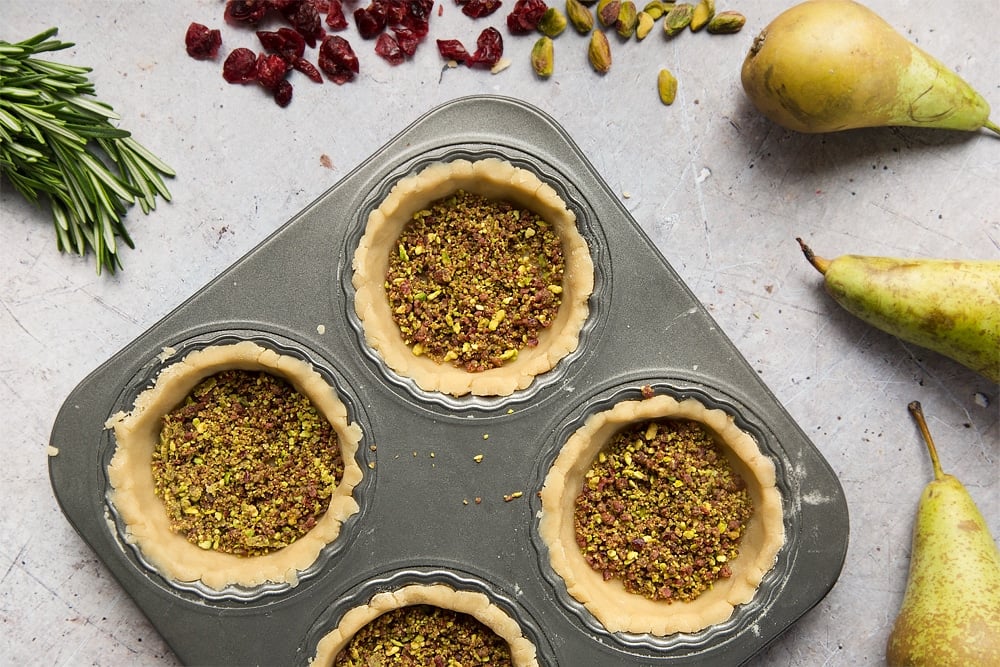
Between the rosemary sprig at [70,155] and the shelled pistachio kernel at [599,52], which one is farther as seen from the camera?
the shelled pistachio kernel at [599,52]

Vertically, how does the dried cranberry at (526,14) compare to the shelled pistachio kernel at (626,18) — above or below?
above

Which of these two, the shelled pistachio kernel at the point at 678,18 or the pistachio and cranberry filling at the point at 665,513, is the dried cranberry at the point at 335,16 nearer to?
the shelled pistachio kernel at the point at 678,18

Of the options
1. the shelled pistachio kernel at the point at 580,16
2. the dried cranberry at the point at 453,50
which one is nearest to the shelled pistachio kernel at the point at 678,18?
the shelled pistachio kernel at the point at 580,16

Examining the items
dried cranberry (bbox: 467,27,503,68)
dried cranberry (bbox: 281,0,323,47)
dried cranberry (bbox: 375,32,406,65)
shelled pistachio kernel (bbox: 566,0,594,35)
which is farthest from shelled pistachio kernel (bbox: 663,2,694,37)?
dried cranberry (bbox: 281,0,323,47)

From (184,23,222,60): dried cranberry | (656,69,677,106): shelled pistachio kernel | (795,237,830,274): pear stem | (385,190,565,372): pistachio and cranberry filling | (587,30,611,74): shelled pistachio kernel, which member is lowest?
(795,237,830,274): pear stem

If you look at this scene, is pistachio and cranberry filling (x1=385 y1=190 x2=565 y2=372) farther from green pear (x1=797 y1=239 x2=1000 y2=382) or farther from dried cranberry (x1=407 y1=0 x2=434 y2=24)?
green pear (x1=797 y1=239 x2=1000 y2=382)

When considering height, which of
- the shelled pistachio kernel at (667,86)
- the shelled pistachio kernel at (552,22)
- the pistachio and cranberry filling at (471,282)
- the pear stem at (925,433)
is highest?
the shelled pistachio kernel at (552,22)

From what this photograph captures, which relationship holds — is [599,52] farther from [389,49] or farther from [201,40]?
[201,40]
